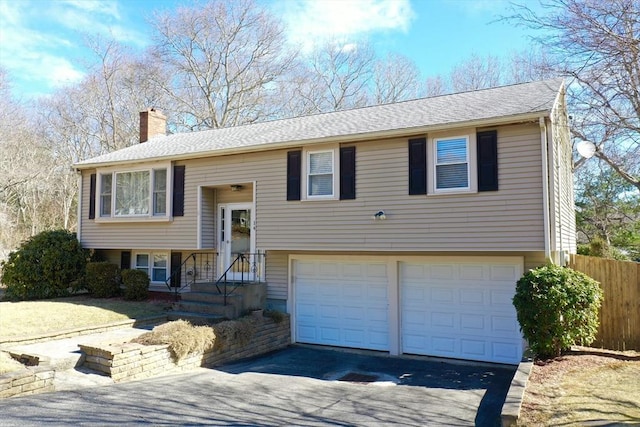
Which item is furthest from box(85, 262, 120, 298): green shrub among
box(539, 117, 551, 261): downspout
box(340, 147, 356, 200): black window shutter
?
box(539, 117, 551, 261): downspout

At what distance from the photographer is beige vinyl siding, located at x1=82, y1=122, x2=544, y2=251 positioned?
29.5 feet

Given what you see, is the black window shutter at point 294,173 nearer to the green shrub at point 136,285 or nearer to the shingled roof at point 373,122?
the shingled roof at point 373,122

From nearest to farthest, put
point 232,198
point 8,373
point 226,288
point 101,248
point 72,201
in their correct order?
point 8,373 < point 226,288 < point 232,198 < point 101,248 < point 72,201

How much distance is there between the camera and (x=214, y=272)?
13203 mm

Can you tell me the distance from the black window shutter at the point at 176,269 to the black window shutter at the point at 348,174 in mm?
5941

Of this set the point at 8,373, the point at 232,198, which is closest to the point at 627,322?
the point at 232,198

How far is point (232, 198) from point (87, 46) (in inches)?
848

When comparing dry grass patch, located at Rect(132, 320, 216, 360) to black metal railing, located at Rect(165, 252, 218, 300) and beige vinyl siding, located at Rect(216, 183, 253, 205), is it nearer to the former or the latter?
black metal railing, located at Rect(165, 252, 218, 300)

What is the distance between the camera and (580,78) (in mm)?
7531

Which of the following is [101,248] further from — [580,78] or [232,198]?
[580,78]

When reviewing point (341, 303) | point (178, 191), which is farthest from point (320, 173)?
point (178, 191)

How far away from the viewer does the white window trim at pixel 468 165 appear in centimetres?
940

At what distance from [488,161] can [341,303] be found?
4863mm

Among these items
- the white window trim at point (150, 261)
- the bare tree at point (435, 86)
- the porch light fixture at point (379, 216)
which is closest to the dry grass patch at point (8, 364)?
the white window trim at point (150, 261)
